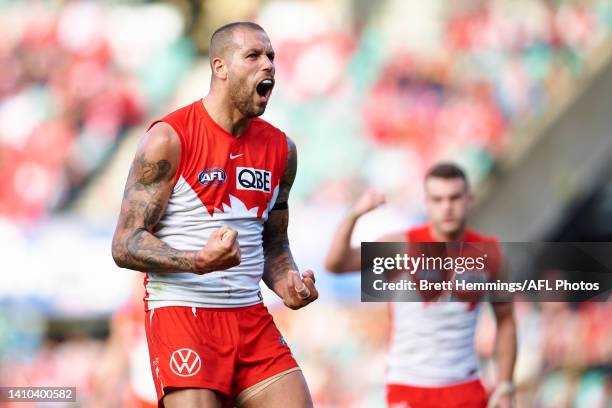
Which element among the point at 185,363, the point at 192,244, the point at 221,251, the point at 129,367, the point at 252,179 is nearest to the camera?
the point at 221,251

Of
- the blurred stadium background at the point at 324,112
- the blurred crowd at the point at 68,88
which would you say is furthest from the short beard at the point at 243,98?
the blurred crowd at the point at 68,88

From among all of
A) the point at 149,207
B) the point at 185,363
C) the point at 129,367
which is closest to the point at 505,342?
the point at 129,367

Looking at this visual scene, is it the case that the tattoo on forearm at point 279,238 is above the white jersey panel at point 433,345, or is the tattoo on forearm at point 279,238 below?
above

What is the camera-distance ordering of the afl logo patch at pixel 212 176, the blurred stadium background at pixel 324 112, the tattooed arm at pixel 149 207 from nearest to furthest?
the tattooed arm at pixel 149 207 → the afl logo patch at pixel 212 176 → the blurred stadium background at pixel 324 112

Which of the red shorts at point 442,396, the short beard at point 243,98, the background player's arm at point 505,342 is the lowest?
the red shorts at point 442,396

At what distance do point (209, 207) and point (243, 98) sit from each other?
1.44ft

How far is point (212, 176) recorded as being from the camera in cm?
394

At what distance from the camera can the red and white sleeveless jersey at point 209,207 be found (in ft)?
12.9

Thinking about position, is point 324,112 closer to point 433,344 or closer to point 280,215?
point 433,344

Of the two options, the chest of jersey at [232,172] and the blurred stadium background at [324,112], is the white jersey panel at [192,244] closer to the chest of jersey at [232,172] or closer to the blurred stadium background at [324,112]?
the chest of jersey at [232,172]

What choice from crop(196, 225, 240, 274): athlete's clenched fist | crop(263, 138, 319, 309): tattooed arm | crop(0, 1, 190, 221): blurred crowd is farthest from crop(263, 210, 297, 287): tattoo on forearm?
crop(0, 1, 190, 221): blurred crowd

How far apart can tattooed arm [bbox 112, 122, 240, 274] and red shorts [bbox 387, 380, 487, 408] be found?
2.56 meters

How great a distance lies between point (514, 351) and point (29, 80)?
547 cm

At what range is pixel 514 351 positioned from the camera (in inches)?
241
